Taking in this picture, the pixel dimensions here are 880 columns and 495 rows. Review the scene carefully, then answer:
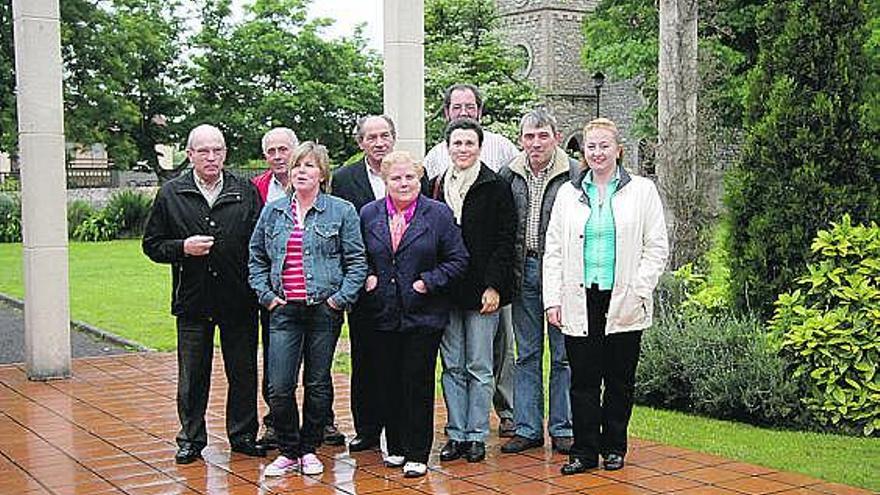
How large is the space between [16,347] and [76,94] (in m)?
28.0

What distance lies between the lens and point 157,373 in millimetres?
9938

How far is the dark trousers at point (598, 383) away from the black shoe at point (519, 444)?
0.52m

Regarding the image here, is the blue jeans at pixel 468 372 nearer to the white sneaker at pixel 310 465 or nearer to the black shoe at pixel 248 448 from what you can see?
the white sneaker at pixel 310 465

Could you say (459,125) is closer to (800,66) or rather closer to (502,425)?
(502,425)

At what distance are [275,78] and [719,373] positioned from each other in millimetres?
42508

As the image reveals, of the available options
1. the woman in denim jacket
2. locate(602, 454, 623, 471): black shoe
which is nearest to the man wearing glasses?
the woman in denim jacket

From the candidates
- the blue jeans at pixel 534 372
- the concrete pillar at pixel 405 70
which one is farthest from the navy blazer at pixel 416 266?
the concrete pillar at pixel 405 70

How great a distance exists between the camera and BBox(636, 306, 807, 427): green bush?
25.0 feet

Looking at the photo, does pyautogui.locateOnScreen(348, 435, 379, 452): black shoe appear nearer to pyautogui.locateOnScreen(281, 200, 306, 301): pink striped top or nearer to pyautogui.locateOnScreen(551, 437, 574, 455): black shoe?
pyautogui.locateOnScreen(551, 437, 574, 455): black shoe

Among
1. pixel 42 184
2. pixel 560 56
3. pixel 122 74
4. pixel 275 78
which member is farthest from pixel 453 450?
pixel 560 56

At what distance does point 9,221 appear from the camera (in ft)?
111

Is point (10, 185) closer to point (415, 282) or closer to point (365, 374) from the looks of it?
point (365, 374)

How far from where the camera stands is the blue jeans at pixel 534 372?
6.80 meters

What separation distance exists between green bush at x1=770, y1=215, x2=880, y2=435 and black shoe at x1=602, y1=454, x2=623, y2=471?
1.84m
